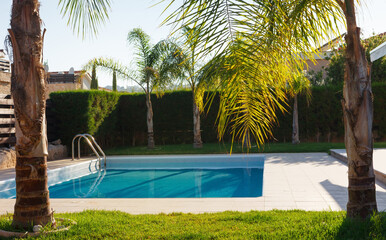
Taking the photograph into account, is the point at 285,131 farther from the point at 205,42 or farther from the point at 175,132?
the point at 205,42

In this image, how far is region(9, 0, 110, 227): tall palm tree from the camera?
395 cm

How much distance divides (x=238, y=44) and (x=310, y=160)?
343 inches

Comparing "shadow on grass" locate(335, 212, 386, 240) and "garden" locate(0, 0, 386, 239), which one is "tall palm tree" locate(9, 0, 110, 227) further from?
"shadow on grass" locate(335, 212, 386, 240)

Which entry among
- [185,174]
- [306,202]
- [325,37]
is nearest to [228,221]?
[306,202]

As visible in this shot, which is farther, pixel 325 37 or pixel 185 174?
pixel 185 174

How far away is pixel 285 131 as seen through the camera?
54.1 feet

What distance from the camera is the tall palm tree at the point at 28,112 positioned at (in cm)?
395

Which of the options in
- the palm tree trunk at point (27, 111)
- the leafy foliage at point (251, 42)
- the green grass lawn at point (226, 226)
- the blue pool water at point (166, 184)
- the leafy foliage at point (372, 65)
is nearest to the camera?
the leafy foliage at point (251, 42)

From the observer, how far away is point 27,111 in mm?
3941

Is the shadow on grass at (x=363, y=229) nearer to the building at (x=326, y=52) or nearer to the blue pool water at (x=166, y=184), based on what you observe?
the building at (x=326, y=52)

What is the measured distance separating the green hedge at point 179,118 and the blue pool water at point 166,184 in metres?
4.21

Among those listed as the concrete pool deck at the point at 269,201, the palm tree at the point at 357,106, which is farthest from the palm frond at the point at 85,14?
the palm tree at the point at 357,106

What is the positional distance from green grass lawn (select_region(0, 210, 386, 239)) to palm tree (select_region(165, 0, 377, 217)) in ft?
0.79

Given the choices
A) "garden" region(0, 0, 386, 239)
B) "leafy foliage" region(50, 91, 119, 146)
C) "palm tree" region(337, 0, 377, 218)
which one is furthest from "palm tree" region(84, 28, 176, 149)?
"palm tree" region(337, 0, 377, 218)
